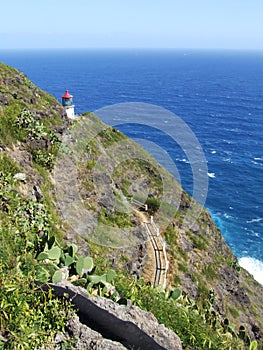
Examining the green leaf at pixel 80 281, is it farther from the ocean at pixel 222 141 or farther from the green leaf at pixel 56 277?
the ocean at pixel 222 141

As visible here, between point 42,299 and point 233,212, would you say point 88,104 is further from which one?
point 42,299

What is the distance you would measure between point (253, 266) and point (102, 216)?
3763 cm

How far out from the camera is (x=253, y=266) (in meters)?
56.4

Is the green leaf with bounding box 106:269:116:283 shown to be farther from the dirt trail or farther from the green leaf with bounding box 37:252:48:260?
the dirt trail

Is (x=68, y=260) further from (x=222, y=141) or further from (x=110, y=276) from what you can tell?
(x=222, y=141)

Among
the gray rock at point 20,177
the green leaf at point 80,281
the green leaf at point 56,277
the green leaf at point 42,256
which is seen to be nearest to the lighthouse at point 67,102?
the gray rock at point 20,177

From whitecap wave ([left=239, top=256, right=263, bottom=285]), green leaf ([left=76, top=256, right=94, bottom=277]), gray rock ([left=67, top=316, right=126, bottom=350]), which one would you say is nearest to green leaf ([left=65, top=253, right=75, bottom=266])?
green leaf ([left=76, top=256, right=94, bottom=277])

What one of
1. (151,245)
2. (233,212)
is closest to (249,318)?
(151,245)

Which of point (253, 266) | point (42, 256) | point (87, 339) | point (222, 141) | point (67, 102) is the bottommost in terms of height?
point (253, 266)

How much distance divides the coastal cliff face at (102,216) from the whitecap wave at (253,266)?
831cm

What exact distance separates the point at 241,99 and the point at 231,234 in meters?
124

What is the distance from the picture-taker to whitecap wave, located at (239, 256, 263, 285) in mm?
54781

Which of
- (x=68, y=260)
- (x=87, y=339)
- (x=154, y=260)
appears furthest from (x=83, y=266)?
(x=154, y=260)

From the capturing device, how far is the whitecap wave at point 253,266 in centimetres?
5478
